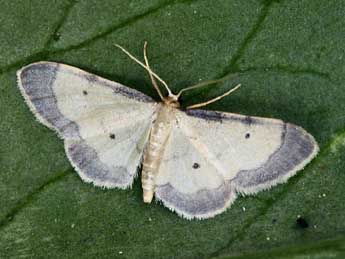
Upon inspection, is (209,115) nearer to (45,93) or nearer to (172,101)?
(172,101)

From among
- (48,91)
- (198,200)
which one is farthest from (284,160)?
(48,91)

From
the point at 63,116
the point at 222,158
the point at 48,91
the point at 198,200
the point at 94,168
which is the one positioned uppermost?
the point at 222,158

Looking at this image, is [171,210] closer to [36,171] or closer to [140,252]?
[140,252]

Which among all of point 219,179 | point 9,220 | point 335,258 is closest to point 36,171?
point 9,220

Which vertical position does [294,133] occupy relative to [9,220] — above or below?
above

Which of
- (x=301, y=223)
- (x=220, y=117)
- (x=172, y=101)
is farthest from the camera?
(x=301, y=223)

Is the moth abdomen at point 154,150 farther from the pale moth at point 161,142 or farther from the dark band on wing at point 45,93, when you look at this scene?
the dark band on wing at point 45,93

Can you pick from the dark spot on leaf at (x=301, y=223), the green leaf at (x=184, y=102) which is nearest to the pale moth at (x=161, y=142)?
the green leaf at (x=184, y=102)
